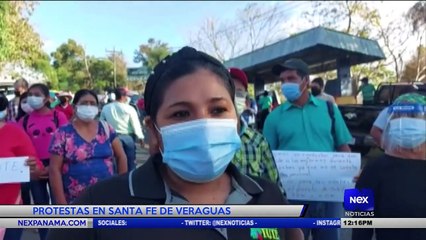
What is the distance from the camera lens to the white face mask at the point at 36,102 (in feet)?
18.5

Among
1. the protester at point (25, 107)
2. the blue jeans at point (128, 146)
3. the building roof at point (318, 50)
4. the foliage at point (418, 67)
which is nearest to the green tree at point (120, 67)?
the foliage at point (418, 67)

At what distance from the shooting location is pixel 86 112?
451cm

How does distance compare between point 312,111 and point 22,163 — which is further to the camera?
point 312,111

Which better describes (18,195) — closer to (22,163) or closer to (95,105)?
(22,163)

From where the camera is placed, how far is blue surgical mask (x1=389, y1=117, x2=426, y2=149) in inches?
116

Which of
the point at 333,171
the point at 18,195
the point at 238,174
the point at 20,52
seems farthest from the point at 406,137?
the point at 20,52

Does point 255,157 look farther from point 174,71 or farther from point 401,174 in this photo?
point 174,71

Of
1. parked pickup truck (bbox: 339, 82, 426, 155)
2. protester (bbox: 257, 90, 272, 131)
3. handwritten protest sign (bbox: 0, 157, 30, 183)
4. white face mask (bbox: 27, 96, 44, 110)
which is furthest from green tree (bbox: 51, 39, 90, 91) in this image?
handwritten protest sign (bbox: 0, 157, 30, 183)

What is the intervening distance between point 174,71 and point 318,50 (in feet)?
56.3

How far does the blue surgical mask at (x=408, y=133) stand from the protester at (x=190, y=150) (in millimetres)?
1472

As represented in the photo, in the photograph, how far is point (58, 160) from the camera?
4.19m

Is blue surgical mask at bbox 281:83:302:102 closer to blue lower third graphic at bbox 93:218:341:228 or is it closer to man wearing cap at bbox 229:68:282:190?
man wearing cap at bbox 229:68:282:190

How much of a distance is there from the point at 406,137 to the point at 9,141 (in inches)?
119

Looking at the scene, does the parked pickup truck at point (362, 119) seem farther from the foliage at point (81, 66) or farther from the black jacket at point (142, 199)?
the foliage at point (81, 66)
